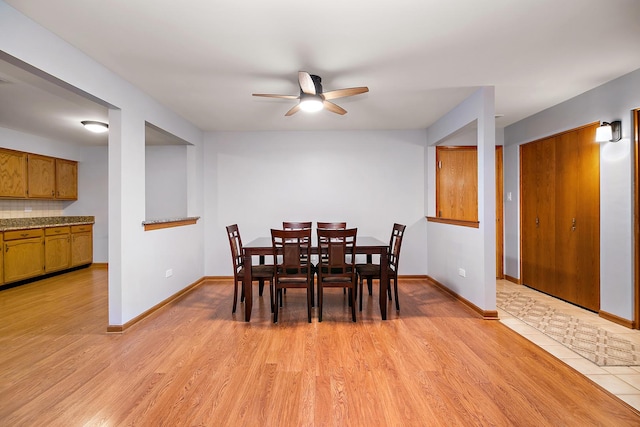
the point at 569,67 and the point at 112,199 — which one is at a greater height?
the point at 569,67

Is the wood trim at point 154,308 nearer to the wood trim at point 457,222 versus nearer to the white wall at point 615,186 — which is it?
the wood trim at point 457,222

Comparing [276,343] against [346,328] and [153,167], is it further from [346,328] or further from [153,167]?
[153,167]

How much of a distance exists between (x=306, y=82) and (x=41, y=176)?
5.53 m

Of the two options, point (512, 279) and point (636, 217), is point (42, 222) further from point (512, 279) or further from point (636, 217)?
point (636, 217)

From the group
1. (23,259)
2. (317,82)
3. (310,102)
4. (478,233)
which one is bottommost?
(23,259)

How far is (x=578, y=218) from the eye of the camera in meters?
3.65

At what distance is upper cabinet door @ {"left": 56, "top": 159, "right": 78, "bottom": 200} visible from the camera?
19.0ft

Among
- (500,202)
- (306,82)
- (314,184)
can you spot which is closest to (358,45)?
(306,82)

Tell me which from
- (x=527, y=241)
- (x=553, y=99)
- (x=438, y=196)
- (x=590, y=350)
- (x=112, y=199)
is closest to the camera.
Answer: (x=590, y=350)

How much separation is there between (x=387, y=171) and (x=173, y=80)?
331 cm

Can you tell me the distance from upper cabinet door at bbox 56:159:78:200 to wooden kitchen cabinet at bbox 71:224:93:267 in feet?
2.24

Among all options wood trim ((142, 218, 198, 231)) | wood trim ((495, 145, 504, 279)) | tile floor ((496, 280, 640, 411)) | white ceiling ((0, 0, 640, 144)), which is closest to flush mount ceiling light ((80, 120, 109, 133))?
white ceiling ((0, 0, 640, 144))

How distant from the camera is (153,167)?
18.2 feet

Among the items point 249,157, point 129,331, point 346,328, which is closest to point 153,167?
point 249,157
